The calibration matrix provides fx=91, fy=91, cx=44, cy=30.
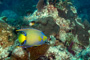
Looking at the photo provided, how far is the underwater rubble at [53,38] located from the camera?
2.85m

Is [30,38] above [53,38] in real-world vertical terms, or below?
above

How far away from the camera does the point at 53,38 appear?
431 centimetres

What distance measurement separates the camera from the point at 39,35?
6.40 ft

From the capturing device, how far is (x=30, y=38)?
1.87 meters

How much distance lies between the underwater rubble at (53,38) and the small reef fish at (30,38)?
0.88 meters

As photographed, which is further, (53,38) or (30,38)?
(53,38)

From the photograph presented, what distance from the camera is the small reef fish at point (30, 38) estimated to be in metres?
1.82

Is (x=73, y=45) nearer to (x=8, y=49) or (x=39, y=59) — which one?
(x=39, y=59)

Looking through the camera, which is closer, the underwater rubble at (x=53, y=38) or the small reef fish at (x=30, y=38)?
the small reef fish at (x=30, y=38)

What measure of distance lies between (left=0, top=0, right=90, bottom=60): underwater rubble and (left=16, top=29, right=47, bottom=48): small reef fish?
2.89 feet

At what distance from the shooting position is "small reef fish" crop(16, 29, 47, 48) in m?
1.82

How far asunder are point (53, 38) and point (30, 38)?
254cm

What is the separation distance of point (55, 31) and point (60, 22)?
3.54 feet

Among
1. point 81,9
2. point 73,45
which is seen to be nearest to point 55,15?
point 73,45
